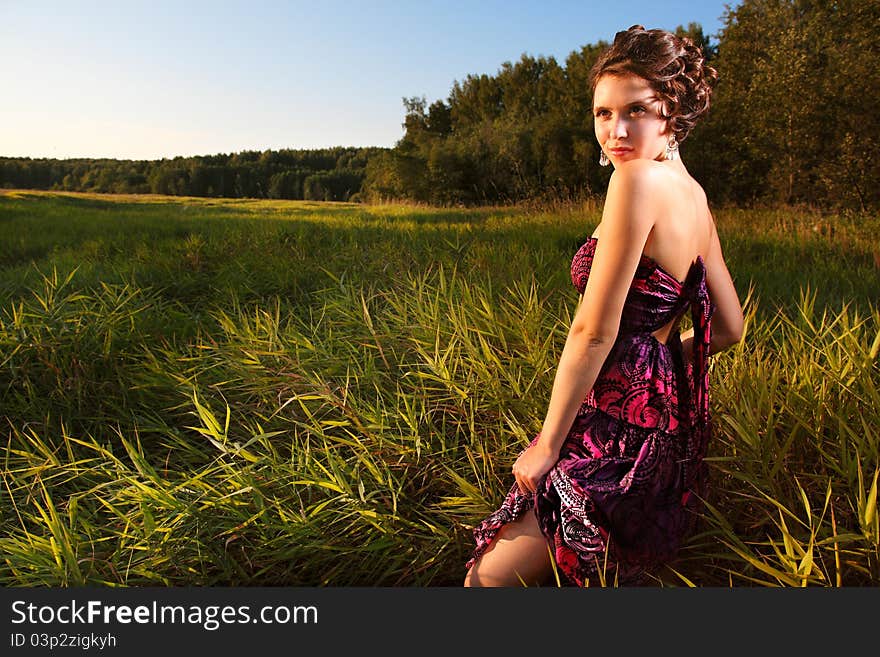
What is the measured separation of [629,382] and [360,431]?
45.5 inches

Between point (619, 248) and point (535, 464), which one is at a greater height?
point (619, 248)

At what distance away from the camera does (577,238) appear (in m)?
4.95

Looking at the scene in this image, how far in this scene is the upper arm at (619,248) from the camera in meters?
1.13

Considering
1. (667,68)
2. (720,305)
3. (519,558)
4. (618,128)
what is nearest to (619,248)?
(618,128)

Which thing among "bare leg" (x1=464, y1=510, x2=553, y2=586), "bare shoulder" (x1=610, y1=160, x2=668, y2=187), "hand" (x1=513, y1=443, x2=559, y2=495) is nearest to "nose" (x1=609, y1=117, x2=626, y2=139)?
"bare shoulder" (x1=610, y1=160, x2=668, y2=187)

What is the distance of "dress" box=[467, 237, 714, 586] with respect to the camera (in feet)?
4.11

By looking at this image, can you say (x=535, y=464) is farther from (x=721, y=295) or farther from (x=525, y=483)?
(x=721, y=295)

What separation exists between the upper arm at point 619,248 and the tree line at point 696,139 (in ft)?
11.7

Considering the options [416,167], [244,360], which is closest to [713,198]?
[416,167]

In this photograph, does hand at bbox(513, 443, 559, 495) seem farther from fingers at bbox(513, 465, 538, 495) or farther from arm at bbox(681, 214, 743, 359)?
arm at bbox(681, 214, 743, 359)

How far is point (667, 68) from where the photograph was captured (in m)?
1.23

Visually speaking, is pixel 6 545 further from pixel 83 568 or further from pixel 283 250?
pixel 283 250

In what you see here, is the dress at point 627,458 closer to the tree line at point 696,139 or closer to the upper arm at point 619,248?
the upper arm at point 619,248

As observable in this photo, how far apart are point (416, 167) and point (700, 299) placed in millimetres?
21884
